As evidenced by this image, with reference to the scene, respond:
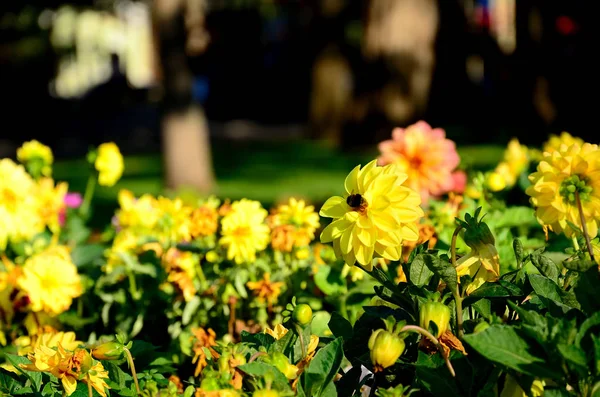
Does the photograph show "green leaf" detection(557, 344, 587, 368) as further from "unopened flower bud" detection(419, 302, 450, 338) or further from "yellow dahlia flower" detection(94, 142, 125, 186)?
"yellow dahlia flower" detection(94, 142, 125, 186)

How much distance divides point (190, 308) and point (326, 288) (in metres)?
0.33

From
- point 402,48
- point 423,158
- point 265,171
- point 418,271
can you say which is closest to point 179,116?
point 265,171

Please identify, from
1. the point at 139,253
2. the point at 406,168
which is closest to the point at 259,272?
the point at 139,253

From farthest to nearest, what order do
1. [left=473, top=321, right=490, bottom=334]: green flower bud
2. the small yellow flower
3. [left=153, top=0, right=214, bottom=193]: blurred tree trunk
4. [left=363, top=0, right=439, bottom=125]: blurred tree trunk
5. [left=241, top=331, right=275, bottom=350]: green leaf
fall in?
1. [left=363, top=0, right=439, bottom=125]: blurred tree trunk
2. [left=153, top=0, right=214, bottom=193]: blurred tree trunk
3. the small yellow flower
4. [left=241, top=331, right=275, bottom=350]: green leaf
5. [left=473, top=321, right=490, bottom=334]: green flower bud

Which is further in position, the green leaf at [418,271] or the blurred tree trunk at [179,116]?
the blurred tree trunk at [179,116]

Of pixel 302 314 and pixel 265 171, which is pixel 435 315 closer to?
pixel 302 314

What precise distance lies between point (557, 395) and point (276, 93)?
1950 centimetres

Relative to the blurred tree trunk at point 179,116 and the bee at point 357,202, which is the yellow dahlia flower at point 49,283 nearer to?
the bee at point 357,202

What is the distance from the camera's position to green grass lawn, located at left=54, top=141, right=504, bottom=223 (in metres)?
8.65

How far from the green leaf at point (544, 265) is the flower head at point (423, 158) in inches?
44.6

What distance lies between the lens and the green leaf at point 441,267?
4.26 feet

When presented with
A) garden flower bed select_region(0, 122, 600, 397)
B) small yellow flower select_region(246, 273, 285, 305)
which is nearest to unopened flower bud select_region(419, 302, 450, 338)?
garden flower bed select_region(0, 122, 600, 397)

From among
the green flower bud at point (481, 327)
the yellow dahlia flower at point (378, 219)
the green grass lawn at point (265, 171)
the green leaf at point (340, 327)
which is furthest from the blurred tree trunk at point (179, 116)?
the green flower bud at point (481, 327)

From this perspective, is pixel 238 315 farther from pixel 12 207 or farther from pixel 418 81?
pixel 418 81
